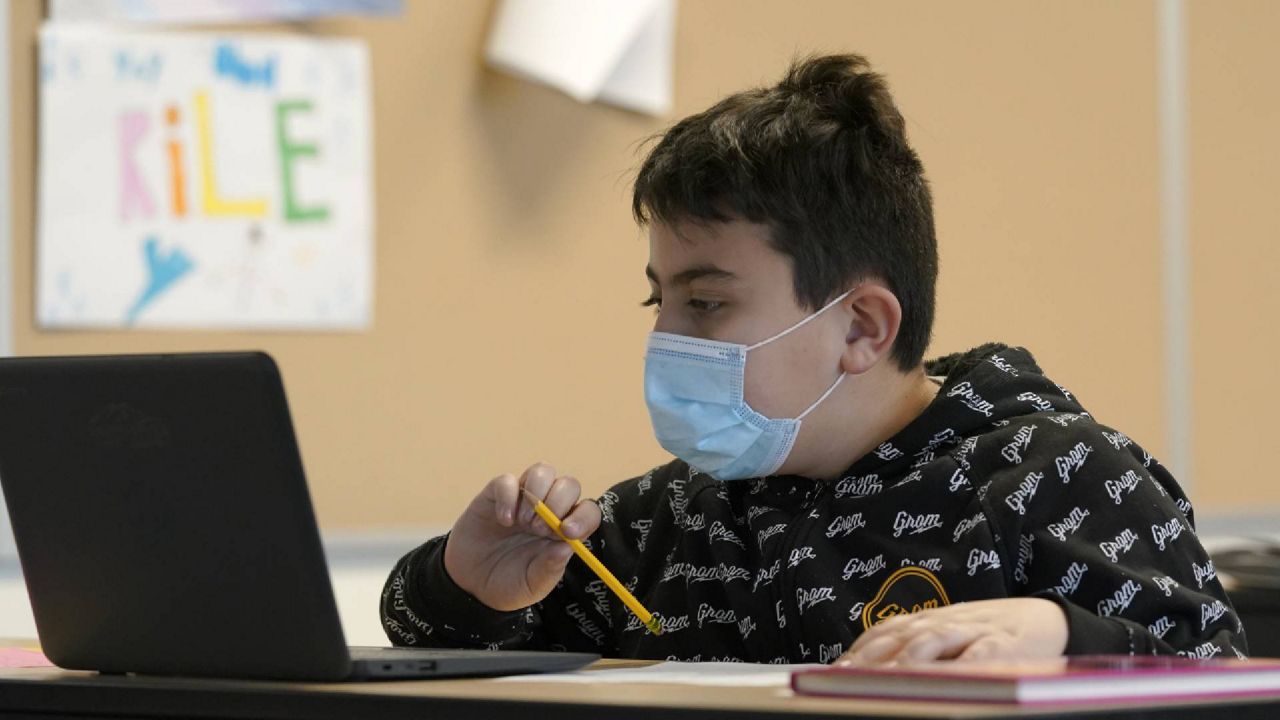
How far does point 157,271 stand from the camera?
2195mm

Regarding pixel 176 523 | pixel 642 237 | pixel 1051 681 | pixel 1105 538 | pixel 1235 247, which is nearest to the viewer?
pixel 1051 681

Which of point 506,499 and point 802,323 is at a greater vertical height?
point 802,323

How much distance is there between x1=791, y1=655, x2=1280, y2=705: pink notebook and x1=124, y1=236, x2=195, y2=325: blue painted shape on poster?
1475mm

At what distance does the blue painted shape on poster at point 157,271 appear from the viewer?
2182 mm

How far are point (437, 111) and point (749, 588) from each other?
1131mm

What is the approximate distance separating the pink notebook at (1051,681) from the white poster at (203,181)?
58.2 inches

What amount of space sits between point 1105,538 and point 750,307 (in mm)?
315

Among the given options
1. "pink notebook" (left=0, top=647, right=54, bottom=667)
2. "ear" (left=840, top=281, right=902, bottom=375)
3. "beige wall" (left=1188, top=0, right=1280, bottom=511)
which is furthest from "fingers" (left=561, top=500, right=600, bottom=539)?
"beige wall" (left=1188, top=0, right=1280, bottom=511)

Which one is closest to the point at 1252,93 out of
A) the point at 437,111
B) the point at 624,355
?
the point at 624,355

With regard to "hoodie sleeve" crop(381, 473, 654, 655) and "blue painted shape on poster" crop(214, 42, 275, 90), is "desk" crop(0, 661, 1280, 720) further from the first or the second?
"blue painted shape on poster" crop(214, 42, 275, 90)

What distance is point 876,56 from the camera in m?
2.64

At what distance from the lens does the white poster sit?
7.07 feet

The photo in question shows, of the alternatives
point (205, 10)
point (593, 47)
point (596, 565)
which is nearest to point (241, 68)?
point (205, 10)

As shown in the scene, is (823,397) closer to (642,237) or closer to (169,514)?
(169,514)
